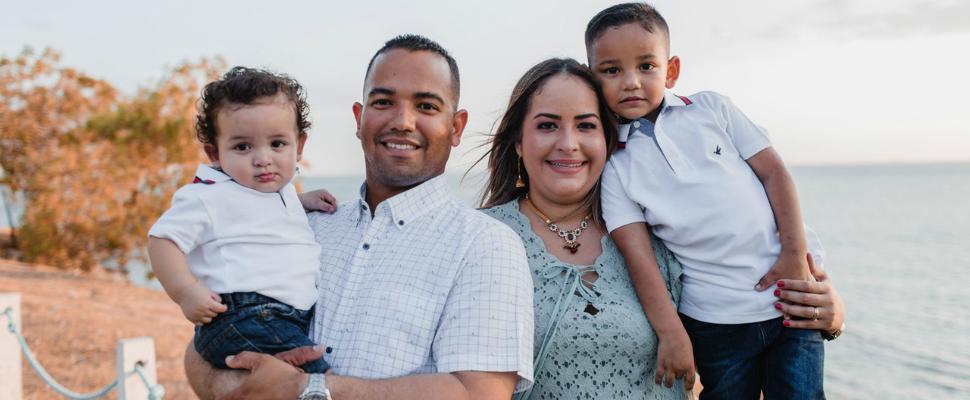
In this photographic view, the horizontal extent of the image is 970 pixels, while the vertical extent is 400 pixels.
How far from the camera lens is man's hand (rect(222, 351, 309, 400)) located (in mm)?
2277

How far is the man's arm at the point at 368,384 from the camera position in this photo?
224 cm

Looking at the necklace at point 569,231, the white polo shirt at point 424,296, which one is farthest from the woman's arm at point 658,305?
the white polo shirt at point 424,296

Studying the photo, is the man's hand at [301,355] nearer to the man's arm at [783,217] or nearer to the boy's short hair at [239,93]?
the boy's short hair at [239,93]

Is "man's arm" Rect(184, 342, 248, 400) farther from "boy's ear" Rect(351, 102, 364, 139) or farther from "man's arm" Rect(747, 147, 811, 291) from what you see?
"man's arm" Rect(747, 147, 811, 291)

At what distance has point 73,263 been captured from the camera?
16234 mm

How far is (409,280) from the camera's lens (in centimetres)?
254

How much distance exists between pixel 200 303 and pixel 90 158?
15.2 meters

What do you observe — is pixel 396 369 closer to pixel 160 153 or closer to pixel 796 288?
pixel 796 288

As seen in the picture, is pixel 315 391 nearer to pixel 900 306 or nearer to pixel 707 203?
pixel 707 203

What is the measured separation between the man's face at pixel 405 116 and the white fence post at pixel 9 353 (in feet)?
11.9

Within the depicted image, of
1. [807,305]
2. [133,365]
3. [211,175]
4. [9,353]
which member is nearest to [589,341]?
[807,305]

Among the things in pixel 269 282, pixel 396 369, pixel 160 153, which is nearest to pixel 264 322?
pixel 269 282

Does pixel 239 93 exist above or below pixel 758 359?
above

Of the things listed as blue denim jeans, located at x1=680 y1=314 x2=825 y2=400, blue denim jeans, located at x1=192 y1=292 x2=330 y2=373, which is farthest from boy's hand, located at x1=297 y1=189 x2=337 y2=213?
blue denim jeans, located at x1=680 y1=314 x2=825 y2=400
